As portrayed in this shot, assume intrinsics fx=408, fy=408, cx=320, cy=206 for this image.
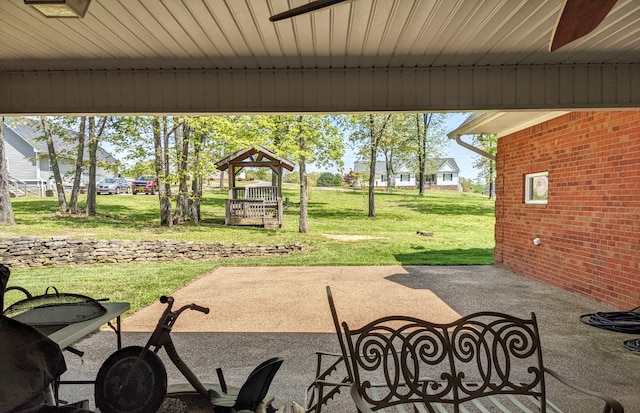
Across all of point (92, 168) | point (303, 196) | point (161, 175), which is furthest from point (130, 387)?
point (92, 168)

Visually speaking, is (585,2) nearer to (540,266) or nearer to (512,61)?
(512,61)

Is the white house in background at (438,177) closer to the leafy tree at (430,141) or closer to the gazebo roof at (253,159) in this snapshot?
the leafy tree at (430,141)

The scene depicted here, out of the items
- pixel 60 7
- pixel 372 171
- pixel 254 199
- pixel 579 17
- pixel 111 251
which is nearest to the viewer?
pixel 579 17

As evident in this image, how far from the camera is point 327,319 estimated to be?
509 centimetres

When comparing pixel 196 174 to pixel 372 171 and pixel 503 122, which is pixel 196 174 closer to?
pixel 372 171

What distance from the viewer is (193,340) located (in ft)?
14.0

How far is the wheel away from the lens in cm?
201

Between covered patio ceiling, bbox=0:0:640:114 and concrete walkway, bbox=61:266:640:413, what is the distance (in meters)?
2.27

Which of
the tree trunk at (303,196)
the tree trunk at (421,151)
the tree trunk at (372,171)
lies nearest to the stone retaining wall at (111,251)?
the tree trunk at (303,196)

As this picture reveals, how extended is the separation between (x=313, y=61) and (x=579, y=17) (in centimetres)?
220

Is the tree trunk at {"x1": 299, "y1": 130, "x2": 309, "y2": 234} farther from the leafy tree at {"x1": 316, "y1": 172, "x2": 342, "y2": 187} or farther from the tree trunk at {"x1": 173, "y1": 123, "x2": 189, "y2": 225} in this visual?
the leafy tree at {"x1": 316, "y1": 172, "x2": 342, "y2": 187}

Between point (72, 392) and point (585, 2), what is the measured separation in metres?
3.85

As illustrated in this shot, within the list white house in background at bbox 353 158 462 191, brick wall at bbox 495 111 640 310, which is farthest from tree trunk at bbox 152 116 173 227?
white house in background at bbox 353 158 462 191

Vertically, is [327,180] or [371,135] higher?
[371,135]
